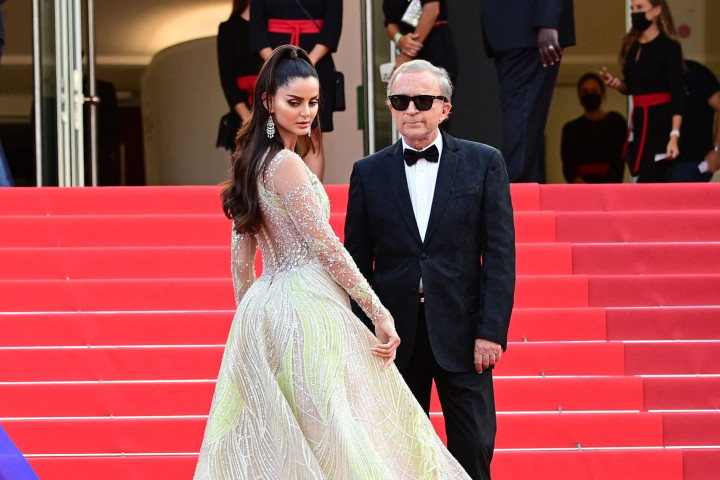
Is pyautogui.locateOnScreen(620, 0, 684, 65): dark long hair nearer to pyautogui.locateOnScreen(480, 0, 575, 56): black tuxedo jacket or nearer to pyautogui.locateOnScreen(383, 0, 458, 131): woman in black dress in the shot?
pyautogui.locateOnScreen(480, 0, 575, 56): black tuxedo jacket

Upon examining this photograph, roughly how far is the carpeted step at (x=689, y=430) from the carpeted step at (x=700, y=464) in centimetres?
19

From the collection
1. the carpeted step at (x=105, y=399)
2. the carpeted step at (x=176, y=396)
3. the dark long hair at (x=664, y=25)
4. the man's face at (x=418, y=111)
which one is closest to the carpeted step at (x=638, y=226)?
the carpeted step at (x=176, y=396)

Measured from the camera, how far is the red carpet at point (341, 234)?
5.46 m

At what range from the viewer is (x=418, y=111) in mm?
4090

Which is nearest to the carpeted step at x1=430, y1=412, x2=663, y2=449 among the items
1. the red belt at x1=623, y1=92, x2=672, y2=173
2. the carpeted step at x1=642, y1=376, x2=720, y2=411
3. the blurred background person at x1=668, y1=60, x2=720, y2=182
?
the carpeted step at x1=642, y1=376, x2=720, y2=411

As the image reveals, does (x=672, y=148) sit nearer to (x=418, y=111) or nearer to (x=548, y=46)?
(x=548, y=46)

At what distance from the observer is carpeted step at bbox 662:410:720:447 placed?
5.59 m

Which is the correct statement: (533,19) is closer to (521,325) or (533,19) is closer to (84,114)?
(521,325)

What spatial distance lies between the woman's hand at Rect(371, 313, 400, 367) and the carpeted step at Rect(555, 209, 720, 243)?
11.9 ft

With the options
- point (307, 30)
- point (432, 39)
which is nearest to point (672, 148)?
point (432, 39)

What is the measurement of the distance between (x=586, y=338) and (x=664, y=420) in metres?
0.78

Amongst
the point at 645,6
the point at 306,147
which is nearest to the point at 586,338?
the point at 306,147

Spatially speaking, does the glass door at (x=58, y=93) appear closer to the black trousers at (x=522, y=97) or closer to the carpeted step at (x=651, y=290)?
the black trousers at (x=522, y=97)

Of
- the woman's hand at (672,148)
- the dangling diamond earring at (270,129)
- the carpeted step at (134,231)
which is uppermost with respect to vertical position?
the dangling diamond earring at (270,129)
